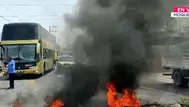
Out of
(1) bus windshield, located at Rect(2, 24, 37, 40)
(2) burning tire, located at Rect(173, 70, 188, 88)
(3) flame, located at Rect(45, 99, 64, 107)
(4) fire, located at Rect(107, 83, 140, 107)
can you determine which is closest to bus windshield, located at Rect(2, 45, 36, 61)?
(1) bus windshield, located at Rect(2, 24, 37, 40)

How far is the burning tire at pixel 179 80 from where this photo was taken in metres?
17.3

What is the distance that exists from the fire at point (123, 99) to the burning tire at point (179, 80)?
8120mm

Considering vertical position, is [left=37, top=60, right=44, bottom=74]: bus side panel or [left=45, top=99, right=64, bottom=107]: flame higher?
[left=37, top=60, right=44, bottom=74]: bus side panel

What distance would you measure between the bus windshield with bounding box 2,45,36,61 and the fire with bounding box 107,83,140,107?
40.6ft

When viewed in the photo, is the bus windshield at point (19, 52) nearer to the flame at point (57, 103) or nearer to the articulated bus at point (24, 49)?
the articulated bus at point (24, 49)

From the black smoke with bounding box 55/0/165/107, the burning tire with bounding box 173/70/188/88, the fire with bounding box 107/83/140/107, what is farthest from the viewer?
the burning tire with bounding box 173/70/188/88

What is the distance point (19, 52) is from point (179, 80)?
9.89 meters

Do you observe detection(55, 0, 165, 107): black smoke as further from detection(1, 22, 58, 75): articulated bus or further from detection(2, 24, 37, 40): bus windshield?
detection(2, 24, 37, 40): bus windshield

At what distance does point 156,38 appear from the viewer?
35.2 feet

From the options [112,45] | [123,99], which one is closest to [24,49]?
[112,45]

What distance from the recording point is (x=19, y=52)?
21422 mm

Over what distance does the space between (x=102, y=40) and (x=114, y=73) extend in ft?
3.52

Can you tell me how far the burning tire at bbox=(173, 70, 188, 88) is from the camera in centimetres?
1727

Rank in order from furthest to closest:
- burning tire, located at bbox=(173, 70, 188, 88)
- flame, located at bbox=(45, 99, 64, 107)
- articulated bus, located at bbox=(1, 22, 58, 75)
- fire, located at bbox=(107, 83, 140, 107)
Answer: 1. articulated bus, located at bbox=(1, 22, 58, 75)
2. burning tire, located at bbox=(173, 70, 188, 88)
3. flame, located at bbox=(45, 99, 64, 107)
4. fire, located at bbox=(107, 83, 140, 107)
